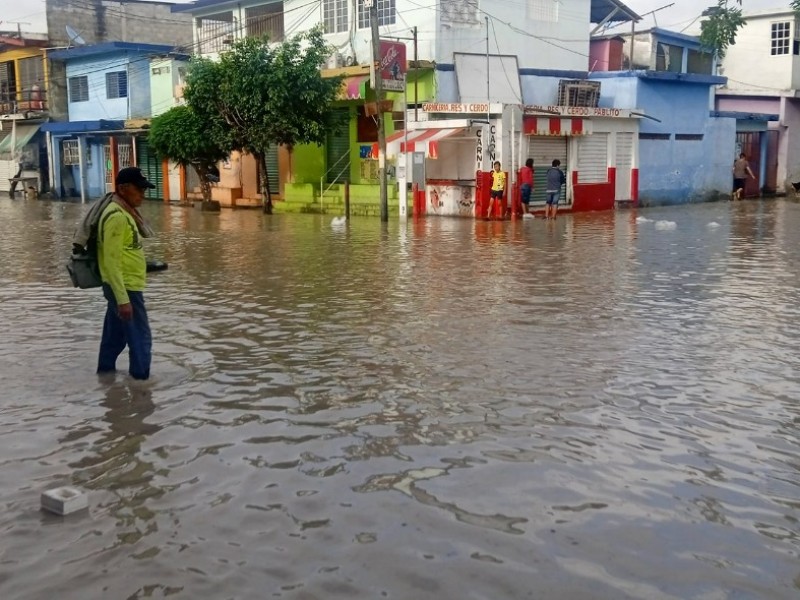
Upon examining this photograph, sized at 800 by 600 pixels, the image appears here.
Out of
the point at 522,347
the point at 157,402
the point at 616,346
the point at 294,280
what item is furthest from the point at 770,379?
the point at 294,280

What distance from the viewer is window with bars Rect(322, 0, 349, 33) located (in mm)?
30719

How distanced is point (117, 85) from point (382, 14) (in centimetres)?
1584

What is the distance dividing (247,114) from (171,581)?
82.5 feet

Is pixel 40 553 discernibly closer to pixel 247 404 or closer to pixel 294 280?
pixel 247 404

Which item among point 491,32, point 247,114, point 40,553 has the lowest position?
point 40,553

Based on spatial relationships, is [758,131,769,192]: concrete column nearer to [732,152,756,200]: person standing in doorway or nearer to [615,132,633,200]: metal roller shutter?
[732,152,756,200]: person standing in doorway

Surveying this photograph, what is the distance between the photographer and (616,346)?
28.2ft

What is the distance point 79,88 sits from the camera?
4281cm

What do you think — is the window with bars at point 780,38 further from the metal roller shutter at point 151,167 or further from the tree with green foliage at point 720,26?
the metal roller shutter at point 151,167

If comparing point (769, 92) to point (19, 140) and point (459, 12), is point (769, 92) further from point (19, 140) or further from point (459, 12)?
point (19, 140)

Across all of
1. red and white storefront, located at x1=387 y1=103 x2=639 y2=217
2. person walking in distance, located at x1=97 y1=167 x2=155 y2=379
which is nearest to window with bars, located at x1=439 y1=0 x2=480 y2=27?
red and white storefront, located at x1=387 y1=103 x2=639 y2=217

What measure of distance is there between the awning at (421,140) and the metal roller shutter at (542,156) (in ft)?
9.56

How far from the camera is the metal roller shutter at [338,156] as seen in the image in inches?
1262

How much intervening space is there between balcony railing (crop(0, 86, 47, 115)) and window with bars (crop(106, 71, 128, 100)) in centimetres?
454
